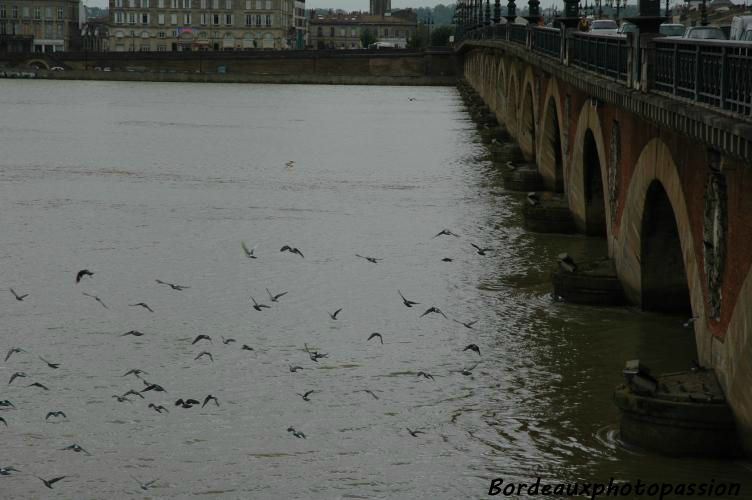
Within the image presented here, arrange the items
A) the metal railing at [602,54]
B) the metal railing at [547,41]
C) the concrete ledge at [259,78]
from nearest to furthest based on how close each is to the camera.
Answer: the metal railing at [602,54] < the metal railing at [547,41] < the concrete ledge at [259,78]

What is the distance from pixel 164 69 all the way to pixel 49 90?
1050 inches

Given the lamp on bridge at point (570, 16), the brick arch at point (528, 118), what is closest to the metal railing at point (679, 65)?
the lamp on bridge at point (570, 16)

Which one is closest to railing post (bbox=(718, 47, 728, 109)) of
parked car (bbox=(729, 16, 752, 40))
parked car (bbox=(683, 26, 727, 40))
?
parked car (bbox=(729, 16, 752, 40))

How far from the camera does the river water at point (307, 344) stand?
1831cm

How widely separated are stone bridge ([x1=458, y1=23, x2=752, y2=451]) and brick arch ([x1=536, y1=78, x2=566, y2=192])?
2.13 metres

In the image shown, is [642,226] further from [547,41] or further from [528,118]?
[528,118]

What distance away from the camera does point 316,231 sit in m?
40.3

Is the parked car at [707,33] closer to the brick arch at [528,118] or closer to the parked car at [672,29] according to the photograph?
the parked car at [672,29]

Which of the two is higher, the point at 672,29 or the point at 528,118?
the point at 672,29

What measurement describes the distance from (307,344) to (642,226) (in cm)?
603

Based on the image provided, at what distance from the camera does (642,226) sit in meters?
25.6

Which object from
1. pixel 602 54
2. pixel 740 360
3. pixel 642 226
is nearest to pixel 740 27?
pixel 602 54

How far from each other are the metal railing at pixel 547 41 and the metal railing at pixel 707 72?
16436mm

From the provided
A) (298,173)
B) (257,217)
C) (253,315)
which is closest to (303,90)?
(298,173)
